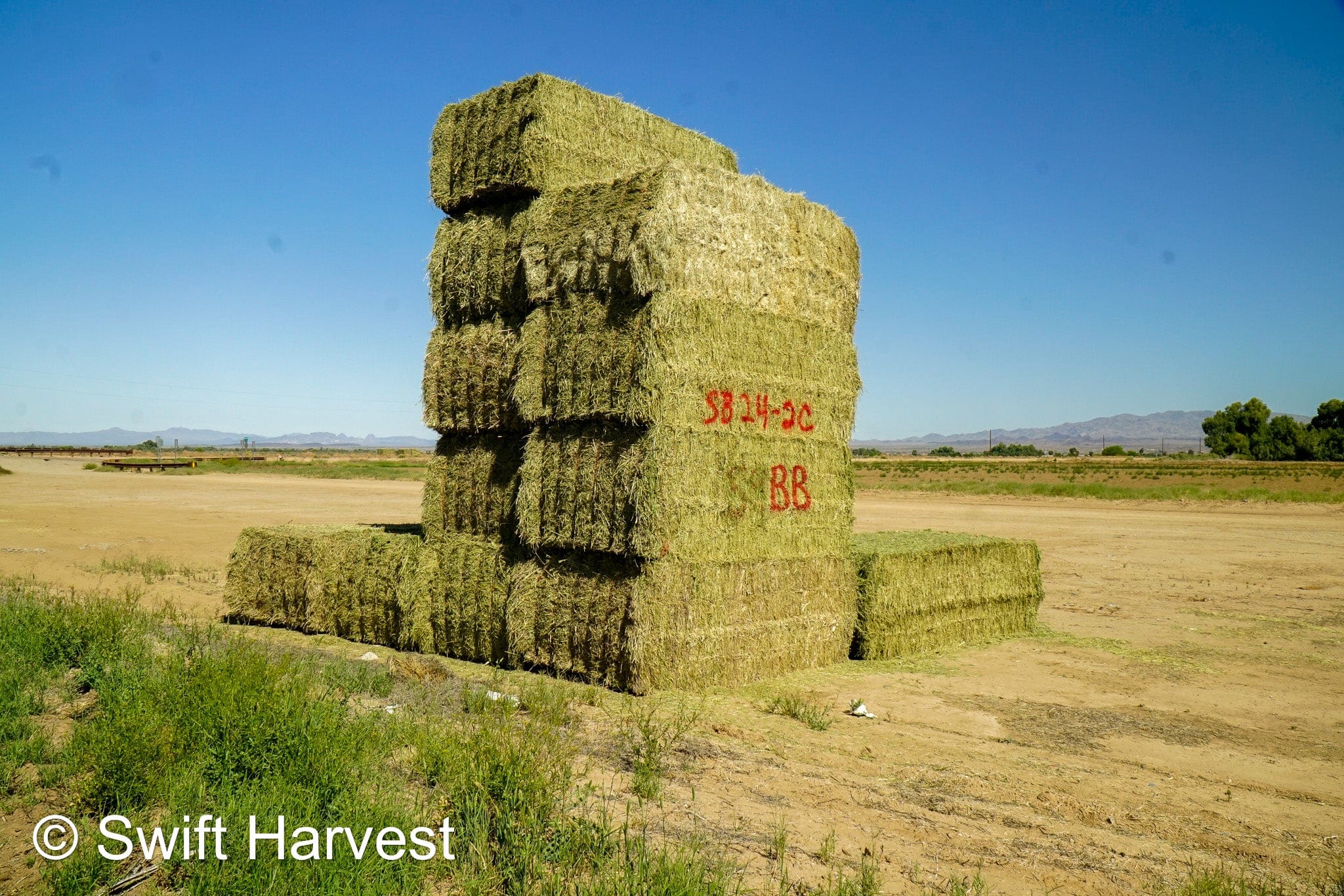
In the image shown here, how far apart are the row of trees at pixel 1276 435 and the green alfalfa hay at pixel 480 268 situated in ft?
309

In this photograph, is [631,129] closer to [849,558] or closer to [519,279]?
[519,279]

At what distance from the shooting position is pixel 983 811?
16.7 feet

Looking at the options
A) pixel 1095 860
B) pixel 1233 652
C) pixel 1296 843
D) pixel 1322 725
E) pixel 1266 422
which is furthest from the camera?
pixel 1266 422

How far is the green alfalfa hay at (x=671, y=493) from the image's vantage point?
7.57 metres

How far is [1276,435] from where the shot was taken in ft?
292

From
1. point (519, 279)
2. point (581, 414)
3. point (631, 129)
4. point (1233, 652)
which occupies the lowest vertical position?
point (1233, 652)

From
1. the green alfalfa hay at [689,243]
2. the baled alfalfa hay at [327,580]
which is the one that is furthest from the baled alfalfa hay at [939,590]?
the baled alfalfa hay at [327,580]

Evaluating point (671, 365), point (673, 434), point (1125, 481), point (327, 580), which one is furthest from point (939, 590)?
point (1125, 481)

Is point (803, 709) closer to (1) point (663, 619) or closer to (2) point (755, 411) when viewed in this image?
(1) point (663, 619)

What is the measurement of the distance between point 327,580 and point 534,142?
537cm

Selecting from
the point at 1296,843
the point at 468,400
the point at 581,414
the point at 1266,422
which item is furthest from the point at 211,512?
the point at 1266,422

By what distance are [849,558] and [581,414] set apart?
343cm

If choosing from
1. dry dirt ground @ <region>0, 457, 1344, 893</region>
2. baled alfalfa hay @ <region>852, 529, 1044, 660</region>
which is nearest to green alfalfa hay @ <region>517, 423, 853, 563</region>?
baled alfalfa hay @ <region>852, 529, 1044, 660</region>

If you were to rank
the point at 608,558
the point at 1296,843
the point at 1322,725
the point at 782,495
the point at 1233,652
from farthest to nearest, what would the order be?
the point at 1233,652
the point at 782,495
the point at 608,558
the point at 1322,725
the point at 1296,843
